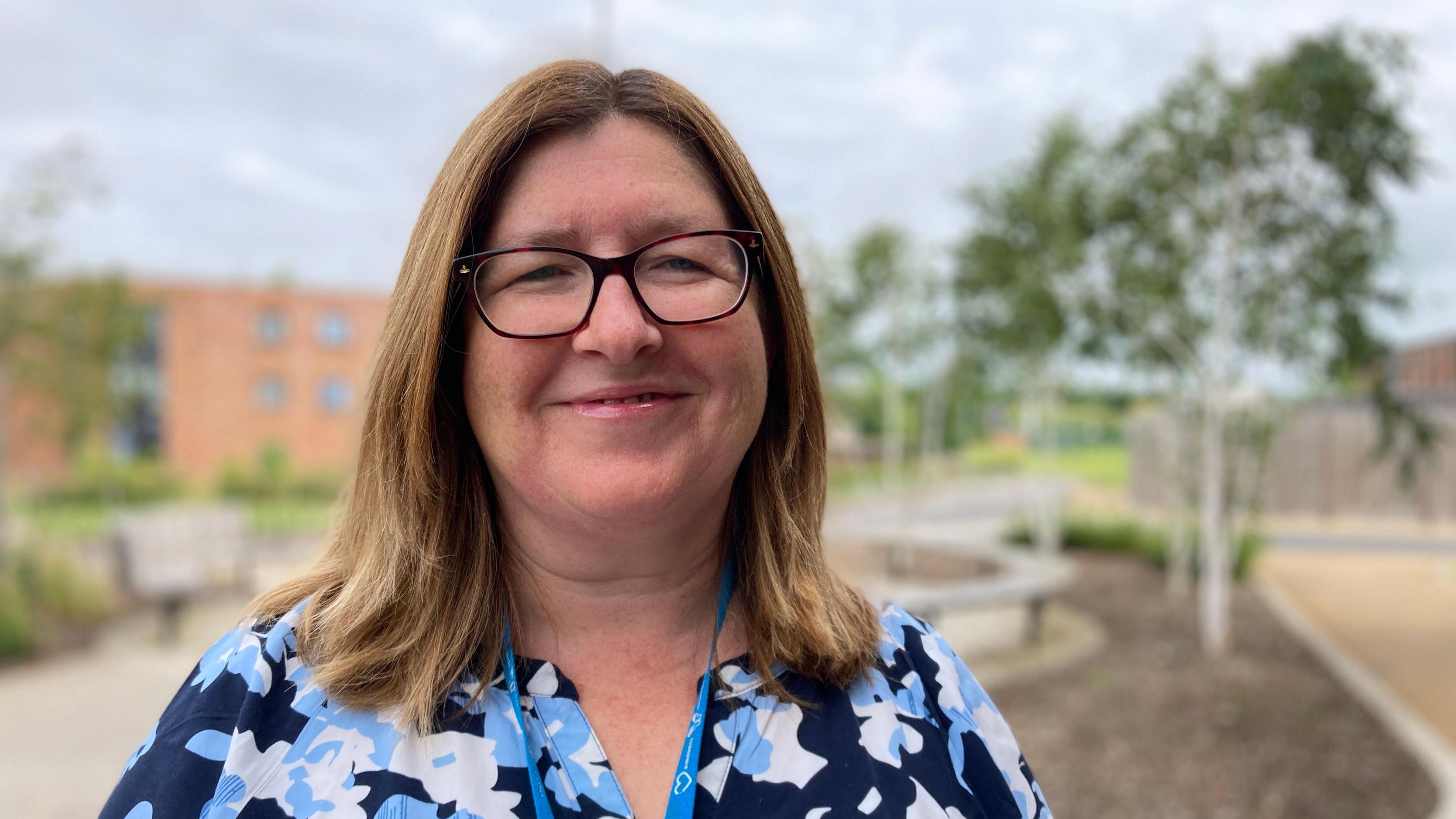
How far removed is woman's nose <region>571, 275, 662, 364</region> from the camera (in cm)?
120

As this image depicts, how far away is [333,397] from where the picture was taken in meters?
35.4

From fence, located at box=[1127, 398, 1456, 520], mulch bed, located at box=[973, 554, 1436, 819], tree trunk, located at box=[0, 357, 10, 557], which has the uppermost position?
tree trunk, located at box=[0, 357, 10, 557]

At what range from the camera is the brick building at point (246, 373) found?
33906 mm

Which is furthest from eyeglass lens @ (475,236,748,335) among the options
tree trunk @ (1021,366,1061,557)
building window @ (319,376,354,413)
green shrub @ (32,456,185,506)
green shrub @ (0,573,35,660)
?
building window @ (319,376,354,413)

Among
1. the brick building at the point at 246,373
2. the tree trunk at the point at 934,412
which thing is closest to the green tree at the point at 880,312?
the tree trunk at the point at 934,412

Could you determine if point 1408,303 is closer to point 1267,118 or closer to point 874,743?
point 1267,118

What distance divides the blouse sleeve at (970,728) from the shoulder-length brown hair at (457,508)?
0.25 ft

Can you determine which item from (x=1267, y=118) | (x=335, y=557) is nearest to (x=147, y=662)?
(x=335, y=557)

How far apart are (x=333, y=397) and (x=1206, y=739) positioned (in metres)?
34.0

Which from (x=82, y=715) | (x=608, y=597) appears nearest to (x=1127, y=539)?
(x=82, y=715)

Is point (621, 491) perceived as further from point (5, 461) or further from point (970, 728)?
point (5, 461)

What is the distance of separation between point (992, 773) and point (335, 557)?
3.20ft

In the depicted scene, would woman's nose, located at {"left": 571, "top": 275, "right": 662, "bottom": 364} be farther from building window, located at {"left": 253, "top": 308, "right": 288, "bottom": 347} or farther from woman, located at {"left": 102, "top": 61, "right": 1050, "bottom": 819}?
building window, located at {"left": 253, "top": 308, "right": 288, "bottom": 347}

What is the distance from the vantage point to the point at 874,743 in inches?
51.1
